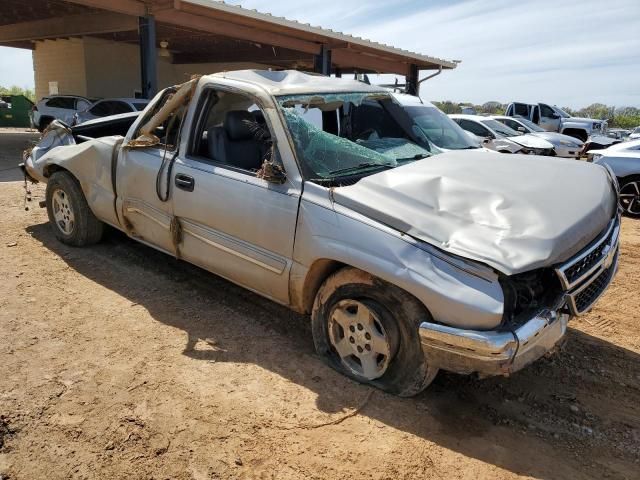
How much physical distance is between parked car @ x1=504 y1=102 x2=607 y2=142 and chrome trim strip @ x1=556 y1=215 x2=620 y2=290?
19155 millimetres

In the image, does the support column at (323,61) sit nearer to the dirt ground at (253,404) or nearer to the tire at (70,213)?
the tire at (70,213)

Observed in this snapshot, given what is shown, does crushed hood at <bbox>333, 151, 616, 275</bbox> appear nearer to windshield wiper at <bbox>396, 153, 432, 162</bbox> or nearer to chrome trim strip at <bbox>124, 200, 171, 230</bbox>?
windshield wiper at <bbox>396, 153, 432, 162</bbox>

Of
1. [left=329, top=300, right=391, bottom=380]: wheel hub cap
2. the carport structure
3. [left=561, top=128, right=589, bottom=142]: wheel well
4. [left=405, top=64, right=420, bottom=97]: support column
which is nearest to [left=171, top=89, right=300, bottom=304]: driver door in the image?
[left=329, top=300, right=391, bottom=380]: wheel hub cap

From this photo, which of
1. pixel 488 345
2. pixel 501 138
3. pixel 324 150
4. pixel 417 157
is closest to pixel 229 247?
pixel 324 150

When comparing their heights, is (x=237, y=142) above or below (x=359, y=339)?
above

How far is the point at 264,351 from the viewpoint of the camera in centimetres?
348

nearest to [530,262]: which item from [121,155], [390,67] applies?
[121,155]

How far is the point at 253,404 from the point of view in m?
2.90

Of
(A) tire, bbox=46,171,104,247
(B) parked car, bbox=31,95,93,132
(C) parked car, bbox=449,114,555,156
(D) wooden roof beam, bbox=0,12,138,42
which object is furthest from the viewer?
(B) parked car, bbox=31,95,93,132

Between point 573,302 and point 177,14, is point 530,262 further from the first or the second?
point 177,14

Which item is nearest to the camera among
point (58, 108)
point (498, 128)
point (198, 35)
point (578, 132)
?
point (498, 128)

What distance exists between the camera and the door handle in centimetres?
379

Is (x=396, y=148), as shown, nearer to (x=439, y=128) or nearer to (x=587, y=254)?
(x=587, y=254)

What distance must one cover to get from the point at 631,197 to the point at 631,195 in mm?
33
